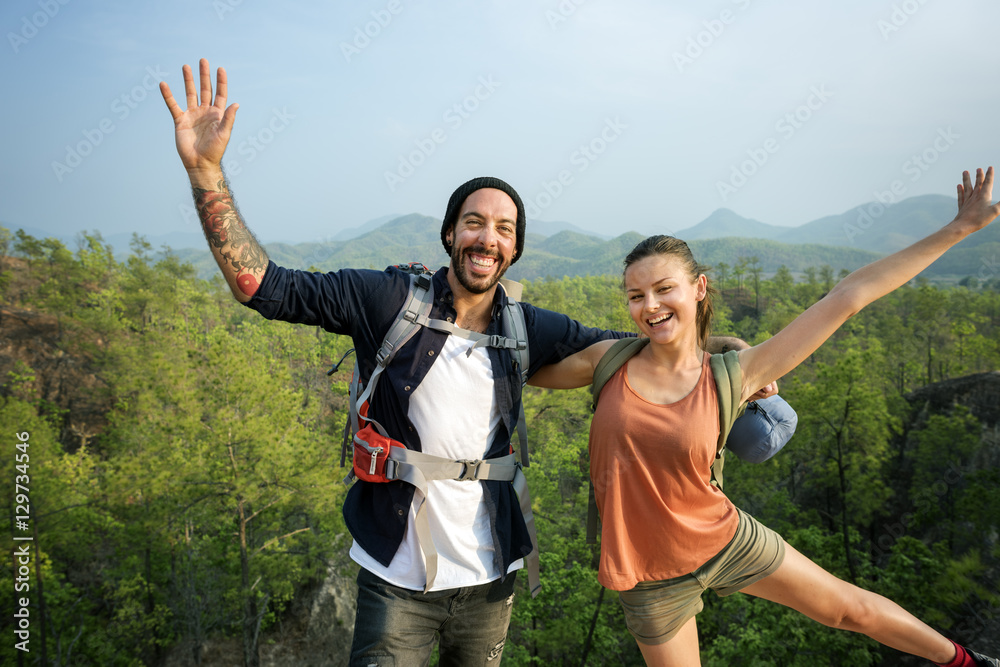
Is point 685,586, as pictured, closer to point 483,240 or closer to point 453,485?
point 453,485

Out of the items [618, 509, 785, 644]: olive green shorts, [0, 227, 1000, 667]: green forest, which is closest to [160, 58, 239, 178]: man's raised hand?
[618, 509, 785, 644]: olive green shorts

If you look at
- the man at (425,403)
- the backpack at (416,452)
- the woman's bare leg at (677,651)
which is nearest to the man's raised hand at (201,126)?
the man at (425,403)

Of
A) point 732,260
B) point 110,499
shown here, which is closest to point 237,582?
point 110,499

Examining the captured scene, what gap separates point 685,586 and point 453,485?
1142 mm

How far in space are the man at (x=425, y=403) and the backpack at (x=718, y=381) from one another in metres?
0.38

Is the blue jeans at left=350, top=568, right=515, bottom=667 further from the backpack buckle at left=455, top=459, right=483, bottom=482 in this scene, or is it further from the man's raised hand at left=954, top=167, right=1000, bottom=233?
the man's raised hand at left=954, top=167, right=1000, bottom=233

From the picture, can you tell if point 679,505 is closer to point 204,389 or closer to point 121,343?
point 204,389

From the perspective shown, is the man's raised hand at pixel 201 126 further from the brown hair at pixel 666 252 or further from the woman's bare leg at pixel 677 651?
the woman's bare leg at pixel 677 651

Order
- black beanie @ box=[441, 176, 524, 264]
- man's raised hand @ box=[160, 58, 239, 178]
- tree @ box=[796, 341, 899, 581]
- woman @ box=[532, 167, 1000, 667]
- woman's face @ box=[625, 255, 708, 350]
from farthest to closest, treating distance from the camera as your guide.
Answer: tree @ box=[796, 341, 899, 581] < black beanie @ box=[441, 176, 524, 264] < woman's face @ box=[625, 255, 708, 350] < woman @ box=[532, 167, 1000, 667] < man's raised hand @ box=[160, 58, 239, 178]

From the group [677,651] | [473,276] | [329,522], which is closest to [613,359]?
[473,276]

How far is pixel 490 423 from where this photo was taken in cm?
256

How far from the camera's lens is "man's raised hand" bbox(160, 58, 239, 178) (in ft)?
7.14

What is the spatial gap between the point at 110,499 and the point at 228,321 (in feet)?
131

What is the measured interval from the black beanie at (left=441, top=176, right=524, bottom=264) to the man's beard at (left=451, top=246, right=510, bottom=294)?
15 centimetres
